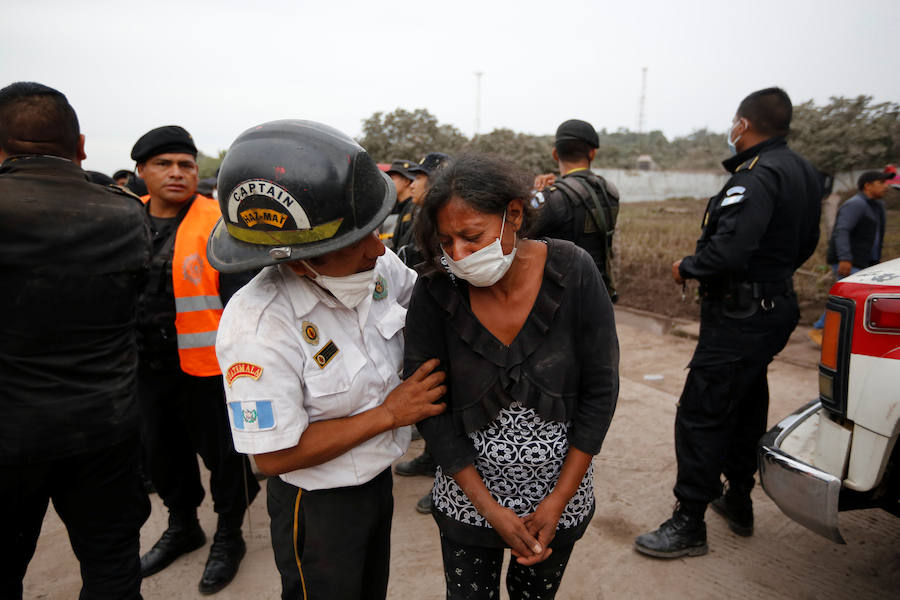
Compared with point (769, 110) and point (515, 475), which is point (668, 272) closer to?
point (769, 110)

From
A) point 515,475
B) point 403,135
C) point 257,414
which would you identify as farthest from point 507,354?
point 403,135

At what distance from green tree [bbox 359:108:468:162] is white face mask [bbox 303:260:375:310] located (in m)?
17.6

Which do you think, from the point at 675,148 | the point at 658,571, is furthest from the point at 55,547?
the point at 675,148

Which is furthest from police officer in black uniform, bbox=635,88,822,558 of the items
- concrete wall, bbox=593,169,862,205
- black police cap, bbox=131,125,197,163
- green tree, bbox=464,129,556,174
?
concrete wall, bbox=593,169,862,205

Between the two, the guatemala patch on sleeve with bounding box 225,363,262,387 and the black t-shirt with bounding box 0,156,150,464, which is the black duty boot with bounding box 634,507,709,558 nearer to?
the guatemala patch on sleeve with bounding box 225,363,262,387

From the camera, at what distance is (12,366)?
5.73 feet

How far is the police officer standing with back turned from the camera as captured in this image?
258 centimetres

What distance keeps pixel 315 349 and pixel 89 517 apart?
50.7 inches

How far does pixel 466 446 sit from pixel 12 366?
1542 mm

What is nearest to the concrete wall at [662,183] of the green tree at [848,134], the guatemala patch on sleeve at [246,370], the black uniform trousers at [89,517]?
the green tree at [848,134]

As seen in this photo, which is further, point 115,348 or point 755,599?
point 755,599

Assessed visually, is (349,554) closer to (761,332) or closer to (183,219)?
(183,219)

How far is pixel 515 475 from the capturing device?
62.1 inches

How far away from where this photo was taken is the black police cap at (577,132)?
3.68 metres
